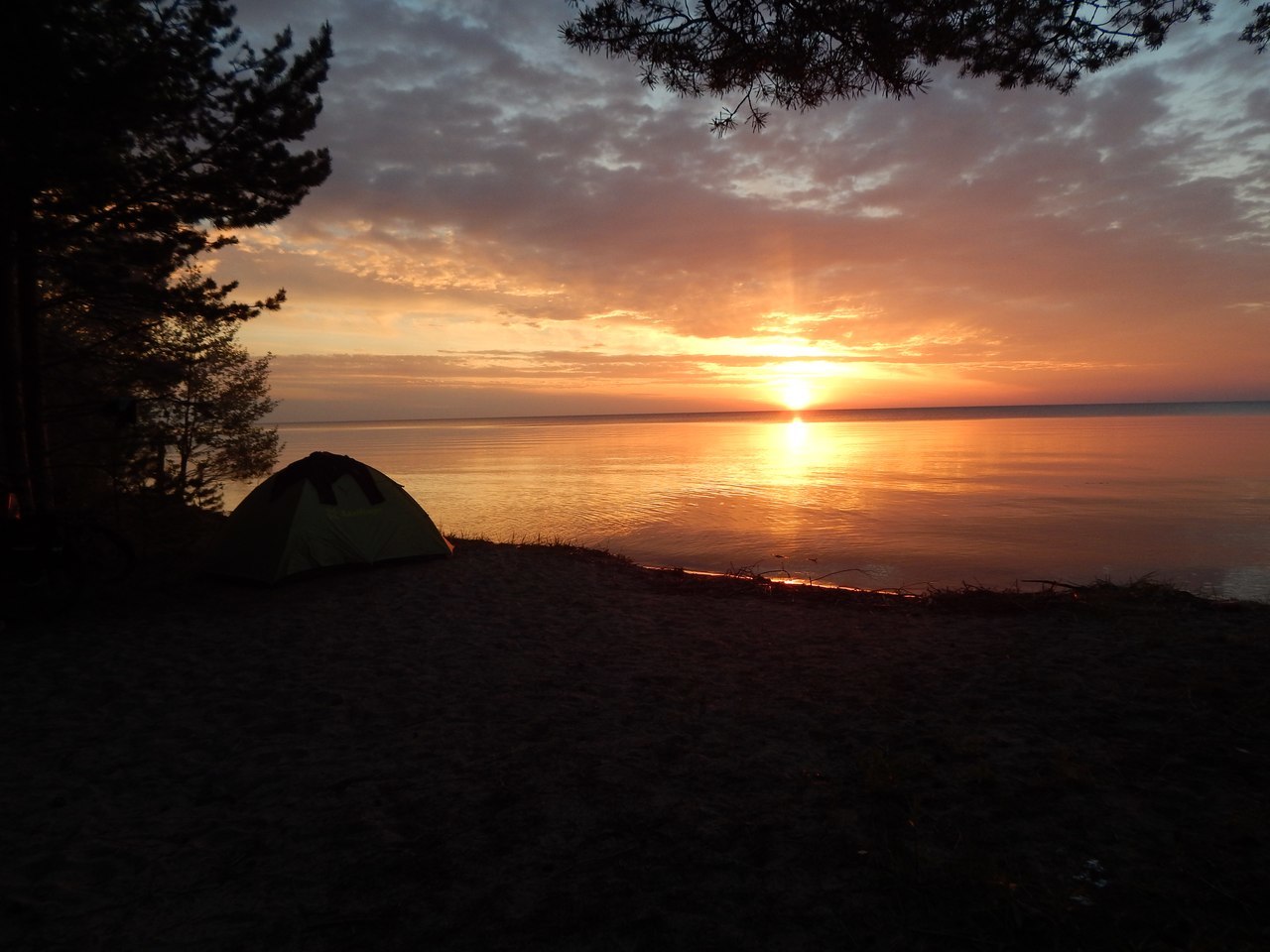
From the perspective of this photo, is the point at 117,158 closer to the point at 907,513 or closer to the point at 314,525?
the point at 314,525

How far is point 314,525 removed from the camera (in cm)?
1049

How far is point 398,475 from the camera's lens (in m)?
32.9

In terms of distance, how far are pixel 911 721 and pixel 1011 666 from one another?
175cm

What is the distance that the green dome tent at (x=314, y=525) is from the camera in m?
10.2

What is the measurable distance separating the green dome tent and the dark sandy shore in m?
2.33

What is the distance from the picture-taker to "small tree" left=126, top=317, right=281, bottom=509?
12625mm

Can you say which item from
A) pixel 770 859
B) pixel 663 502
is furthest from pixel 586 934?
pixel 663 502

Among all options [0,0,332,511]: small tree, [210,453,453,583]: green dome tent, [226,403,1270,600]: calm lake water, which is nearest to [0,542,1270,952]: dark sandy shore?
[210,453,453,583]: green dome tent

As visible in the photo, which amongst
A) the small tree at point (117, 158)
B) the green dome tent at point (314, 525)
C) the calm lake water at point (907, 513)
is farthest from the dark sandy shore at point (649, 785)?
the calm lake water at point (907, 513)

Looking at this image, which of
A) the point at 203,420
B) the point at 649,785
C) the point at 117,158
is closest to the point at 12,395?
the point at 117,158

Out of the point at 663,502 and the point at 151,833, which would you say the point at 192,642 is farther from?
the point at 663,502

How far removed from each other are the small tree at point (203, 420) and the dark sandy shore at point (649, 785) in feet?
18.6

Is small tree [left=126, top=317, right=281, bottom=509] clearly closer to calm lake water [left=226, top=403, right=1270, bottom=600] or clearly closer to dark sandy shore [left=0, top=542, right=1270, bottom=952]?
calm lake water [left=226, top=403, right=1270, bottom=600]

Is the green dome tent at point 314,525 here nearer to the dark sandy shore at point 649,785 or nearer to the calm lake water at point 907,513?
the dark sandy shore at point 649,785
